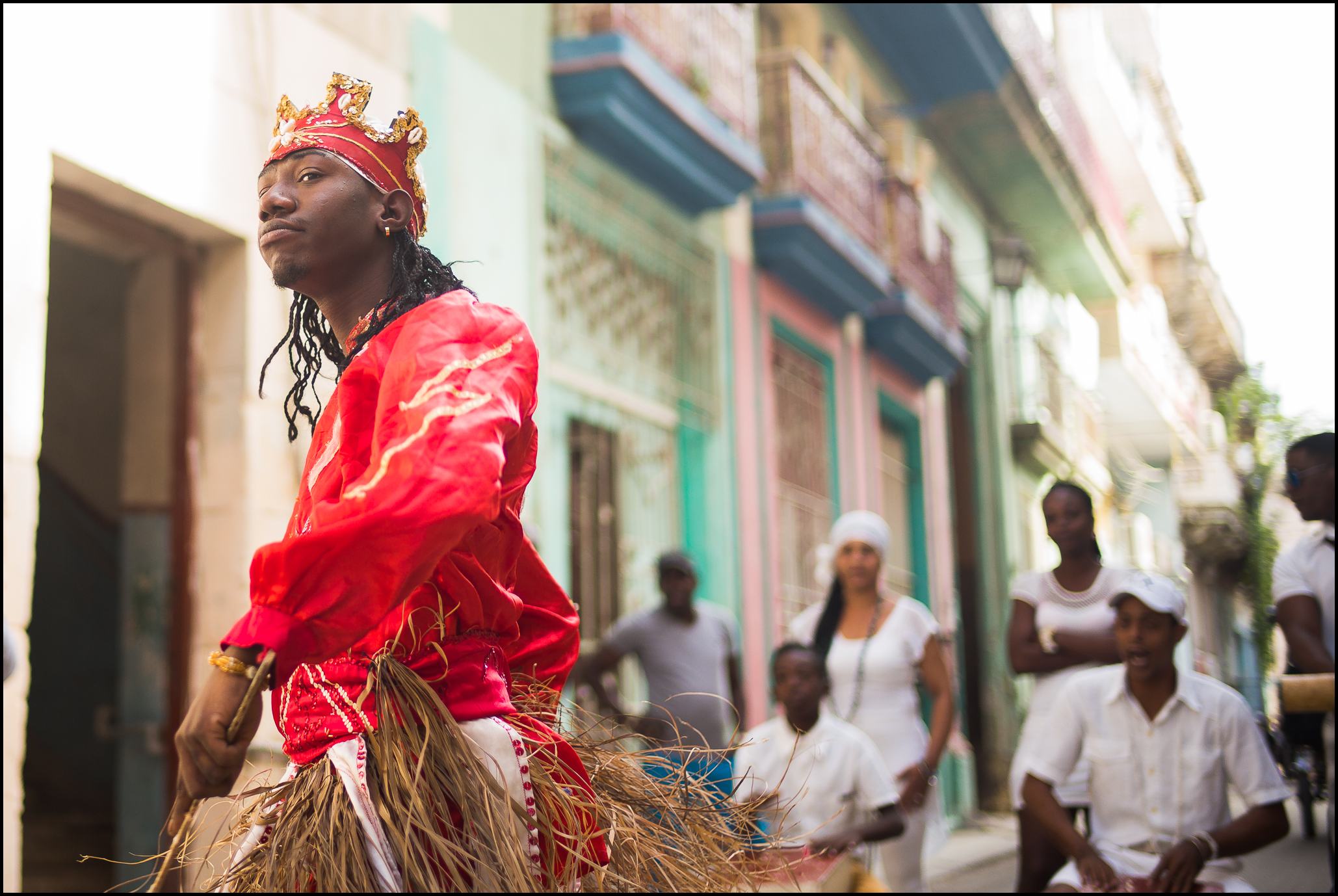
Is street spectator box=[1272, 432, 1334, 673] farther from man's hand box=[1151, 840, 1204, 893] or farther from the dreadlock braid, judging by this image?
the dreadlock braid

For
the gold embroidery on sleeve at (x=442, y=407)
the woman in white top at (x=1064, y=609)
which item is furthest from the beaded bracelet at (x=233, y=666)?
the woman in white top at (x=1064, y=609)

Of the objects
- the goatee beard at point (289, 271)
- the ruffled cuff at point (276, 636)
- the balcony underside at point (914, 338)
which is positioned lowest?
the ruffled cuff at point (276, 636)

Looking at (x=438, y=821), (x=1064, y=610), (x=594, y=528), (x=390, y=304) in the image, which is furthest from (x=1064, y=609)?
(x=438, y=821)

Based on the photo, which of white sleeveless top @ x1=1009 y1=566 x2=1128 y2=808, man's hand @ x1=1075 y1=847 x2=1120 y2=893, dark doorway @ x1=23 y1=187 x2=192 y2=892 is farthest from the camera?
dark doorway @ x1=23 y1=187 x2=192 y2=892

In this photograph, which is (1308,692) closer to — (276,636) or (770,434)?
(276,636)

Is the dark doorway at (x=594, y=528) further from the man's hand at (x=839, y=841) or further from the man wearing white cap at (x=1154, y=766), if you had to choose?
the man wearing white cap at (x=1154, y=766)

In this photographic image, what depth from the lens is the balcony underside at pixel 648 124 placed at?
8461mm

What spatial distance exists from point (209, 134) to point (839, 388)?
299 inches

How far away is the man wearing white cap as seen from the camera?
190 inches

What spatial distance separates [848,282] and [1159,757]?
25.1 ft

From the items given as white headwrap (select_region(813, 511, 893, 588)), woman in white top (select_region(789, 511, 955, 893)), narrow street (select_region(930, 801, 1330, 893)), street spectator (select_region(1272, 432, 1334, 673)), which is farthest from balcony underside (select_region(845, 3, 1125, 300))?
street spectator (select_region(1272, 432, 1334, 673))

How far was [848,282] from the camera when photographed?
40.4 feet

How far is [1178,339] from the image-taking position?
32.8m

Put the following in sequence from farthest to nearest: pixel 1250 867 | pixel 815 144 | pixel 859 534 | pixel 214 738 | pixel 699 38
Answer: pixel 815 144 < pixel 699 38 < pixel 1250 867 < pixel 859 534 < pixel 214 738
